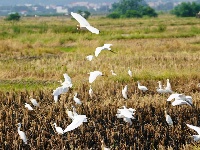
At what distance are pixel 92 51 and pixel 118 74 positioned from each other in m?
6.65

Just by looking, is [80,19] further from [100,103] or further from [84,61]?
[84,61]

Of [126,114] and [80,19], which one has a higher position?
[80,19]

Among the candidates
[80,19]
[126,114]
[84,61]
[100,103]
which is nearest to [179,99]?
[126,114]

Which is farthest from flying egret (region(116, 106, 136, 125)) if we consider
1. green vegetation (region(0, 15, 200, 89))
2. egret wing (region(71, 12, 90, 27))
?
green vegetation (region(0, 15, 200, 89))

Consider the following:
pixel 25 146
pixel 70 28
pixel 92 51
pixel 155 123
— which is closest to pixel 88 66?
pixel 92 51

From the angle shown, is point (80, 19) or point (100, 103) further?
point (100, 103)

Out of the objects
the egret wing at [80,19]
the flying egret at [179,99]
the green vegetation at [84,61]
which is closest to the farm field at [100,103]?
the green vegetation at [84,61]

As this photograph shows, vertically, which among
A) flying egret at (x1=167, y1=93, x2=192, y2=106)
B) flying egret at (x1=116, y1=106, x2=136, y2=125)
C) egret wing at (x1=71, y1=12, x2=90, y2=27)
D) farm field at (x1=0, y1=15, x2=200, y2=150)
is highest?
egret wing at (x1=71, y1=12, x2=90, y2=27)

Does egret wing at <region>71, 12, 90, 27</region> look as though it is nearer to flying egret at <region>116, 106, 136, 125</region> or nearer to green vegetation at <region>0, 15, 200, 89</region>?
flying egret at <region>116, 106, 136, 125</region>

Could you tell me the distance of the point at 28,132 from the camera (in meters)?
6.92

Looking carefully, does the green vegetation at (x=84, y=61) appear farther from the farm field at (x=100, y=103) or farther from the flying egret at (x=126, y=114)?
the flying egret at (x=126, y=114)

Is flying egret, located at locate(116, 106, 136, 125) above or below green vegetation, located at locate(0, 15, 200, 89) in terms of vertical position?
above

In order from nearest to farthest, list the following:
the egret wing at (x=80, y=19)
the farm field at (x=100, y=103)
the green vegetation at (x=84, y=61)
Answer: the egret wing at (x=80, y=19) → the farm field at (x=100, y=103) → the green vegetation at (x=84, y=61)

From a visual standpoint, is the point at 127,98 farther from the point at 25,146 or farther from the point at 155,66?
the point at 155,66
